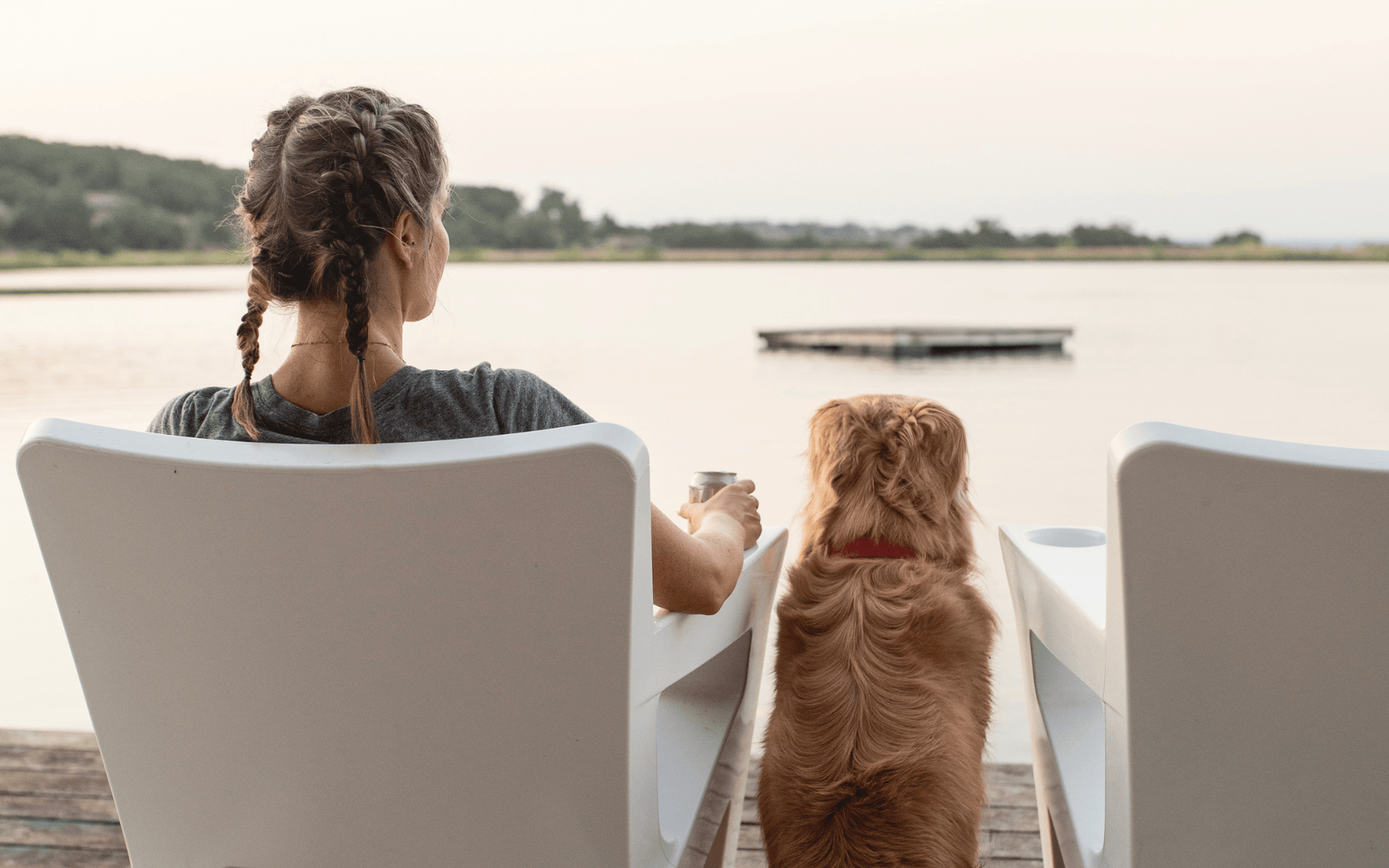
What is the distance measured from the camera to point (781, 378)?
44.8ft

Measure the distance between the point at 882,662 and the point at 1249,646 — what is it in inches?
25.3

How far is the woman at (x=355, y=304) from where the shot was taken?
1.12 metres

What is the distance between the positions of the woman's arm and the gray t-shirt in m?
0.17

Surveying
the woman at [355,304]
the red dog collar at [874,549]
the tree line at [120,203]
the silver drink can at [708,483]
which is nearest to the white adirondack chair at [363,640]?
the woman at [355,304]

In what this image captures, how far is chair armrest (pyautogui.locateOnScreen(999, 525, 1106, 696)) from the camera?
117cm

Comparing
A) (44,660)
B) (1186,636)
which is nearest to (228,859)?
(1186,636)

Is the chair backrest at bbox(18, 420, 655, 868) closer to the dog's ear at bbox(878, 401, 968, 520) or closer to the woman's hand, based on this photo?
the woman's hand

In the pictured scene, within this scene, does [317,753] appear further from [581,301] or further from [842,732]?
[581,301]

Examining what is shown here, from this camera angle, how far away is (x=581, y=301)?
114 ft

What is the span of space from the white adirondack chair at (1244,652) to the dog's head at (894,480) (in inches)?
25.7

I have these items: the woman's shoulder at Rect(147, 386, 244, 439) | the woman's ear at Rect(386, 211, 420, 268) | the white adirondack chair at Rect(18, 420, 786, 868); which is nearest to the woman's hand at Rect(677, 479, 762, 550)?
the white adirondack chair at Rect(18, 420, 786, 868)

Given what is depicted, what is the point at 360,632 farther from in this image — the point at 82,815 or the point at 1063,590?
the point at 82,815

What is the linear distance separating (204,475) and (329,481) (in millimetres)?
122

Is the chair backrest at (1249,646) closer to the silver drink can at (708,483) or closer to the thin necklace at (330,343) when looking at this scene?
the silver drink can at (708,483)
